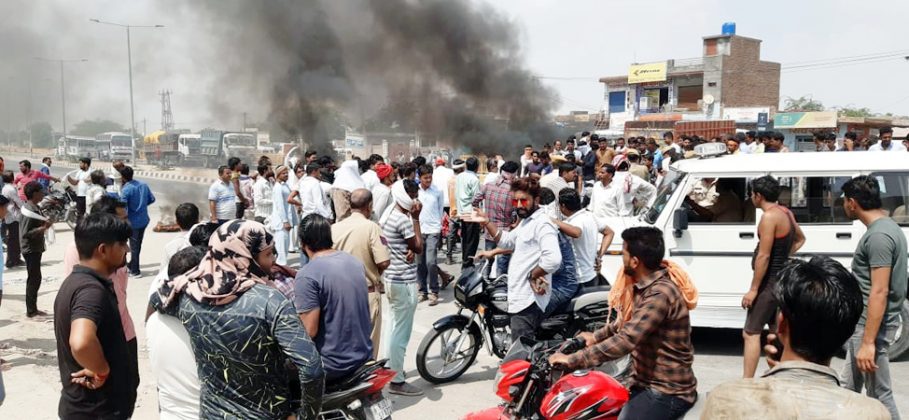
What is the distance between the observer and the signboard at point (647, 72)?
43616 mm

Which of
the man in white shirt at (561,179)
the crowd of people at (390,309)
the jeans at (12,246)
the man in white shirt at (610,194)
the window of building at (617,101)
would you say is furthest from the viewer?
the window of building at (617,101)

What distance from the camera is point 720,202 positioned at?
19.5 feet

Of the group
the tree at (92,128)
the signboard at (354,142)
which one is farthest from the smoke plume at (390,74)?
the tree at (92,128)

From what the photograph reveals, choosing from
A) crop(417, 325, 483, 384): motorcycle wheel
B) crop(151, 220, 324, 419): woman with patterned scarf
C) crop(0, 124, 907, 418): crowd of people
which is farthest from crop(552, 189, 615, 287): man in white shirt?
crop(151, 220, 324, 419): woman with patterned scarf

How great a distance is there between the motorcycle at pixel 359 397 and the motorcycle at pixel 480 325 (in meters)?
1.51

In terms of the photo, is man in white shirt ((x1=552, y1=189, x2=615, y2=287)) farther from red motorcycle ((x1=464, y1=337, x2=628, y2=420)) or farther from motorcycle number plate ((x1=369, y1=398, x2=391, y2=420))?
motorcycle number plate ((x1=369, y1=398, x2=391, y2=420))

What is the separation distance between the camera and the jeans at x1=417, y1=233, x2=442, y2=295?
802 cm

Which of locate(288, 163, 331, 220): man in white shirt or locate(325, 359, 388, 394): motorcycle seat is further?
locate(288, 163, 331, 220): man in white shirt

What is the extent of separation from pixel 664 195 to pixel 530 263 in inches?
83.6

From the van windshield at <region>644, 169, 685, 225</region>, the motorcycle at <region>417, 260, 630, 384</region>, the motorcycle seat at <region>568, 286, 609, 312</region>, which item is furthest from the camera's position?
the van windshield at <region>644, 169, 685, 225</region>

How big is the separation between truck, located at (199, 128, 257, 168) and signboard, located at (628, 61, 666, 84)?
85.0ft

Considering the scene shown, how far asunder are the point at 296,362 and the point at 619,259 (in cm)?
432

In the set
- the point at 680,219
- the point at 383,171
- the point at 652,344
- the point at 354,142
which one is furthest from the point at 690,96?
the point at 652,344

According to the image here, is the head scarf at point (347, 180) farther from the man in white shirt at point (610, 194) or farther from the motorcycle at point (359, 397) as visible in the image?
the motorcycle at point (359, 397)
